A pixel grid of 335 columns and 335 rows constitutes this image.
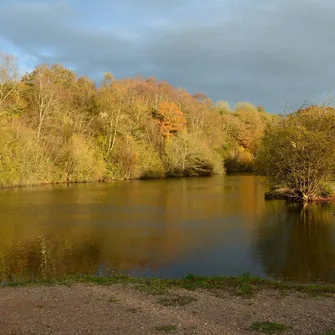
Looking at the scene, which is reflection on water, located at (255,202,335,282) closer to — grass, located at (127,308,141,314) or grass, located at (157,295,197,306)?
grass, located at (157,295,197,306)

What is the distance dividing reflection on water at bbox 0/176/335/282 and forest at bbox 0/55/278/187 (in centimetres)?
1382

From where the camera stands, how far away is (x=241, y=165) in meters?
77.7

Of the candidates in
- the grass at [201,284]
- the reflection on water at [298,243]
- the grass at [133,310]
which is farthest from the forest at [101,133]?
the grass at [133,310]

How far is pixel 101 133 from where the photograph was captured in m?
60.3

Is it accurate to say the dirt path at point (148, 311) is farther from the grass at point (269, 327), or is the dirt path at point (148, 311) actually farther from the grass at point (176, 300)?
the grass at point (269, 327)

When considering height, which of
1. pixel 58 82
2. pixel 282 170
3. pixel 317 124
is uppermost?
pixel 58 82

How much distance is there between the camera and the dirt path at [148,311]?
7059mm

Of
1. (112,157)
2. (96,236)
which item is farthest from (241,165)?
(96,236)

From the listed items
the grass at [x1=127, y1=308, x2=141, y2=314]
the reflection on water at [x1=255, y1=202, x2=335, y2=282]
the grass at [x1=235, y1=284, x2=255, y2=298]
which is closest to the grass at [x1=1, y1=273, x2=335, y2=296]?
the grass at [x1=235, y1=284, x2=255, y2=298]

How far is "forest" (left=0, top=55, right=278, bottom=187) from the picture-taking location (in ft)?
152

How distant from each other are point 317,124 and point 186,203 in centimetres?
1175

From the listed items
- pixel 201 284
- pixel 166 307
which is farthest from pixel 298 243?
pixel 166 307

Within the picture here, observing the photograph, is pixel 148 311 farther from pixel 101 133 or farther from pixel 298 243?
pixel 101 133

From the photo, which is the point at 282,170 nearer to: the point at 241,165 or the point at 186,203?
the point at 186,203
